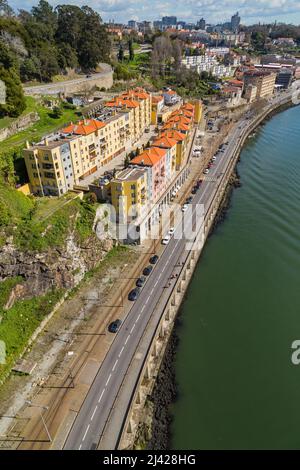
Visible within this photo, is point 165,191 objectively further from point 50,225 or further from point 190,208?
point 50,225

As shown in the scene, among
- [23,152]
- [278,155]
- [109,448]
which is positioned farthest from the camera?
[278,155]

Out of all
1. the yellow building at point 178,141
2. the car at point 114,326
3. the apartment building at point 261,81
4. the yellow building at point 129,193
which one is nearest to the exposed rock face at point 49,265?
the yellow building at point 129,193

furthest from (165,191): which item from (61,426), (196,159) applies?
(61,426)

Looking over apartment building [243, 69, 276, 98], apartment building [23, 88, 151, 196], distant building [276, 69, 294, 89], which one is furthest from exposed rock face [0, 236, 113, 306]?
distant building [276, 69, 294, 89]

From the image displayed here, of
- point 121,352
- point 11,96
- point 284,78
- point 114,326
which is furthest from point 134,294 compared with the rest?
point 284,78

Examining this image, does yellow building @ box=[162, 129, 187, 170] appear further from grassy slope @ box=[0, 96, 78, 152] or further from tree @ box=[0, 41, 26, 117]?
tree @ box=[0, 41, 26, 117]

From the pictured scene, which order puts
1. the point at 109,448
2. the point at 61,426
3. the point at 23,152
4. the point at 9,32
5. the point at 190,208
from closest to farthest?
the point at 109,448 < the point at 61,426 < the point at 23,152 < the point at 190,208 < the point at 9,32

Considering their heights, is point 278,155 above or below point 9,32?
below
